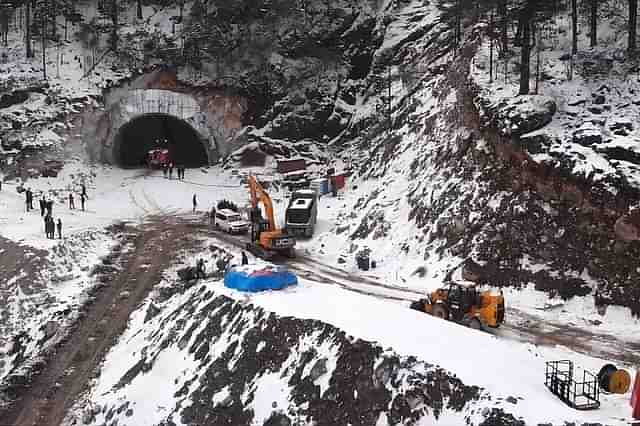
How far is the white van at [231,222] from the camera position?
4134 centimetres

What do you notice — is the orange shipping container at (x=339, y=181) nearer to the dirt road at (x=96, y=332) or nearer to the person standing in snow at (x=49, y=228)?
the dirt road at (x=96, y=332)

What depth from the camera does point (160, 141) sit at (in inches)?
2509

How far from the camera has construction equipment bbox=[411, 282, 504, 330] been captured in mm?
21359

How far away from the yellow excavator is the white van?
3.74m

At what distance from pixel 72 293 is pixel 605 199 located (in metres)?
25.9

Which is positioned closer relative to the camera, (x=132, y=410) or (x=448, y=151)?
(x=132, y=410)

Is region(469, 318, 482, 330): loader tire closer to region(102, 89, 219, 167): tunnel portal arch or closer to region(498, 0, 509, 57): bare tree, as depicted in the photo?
region(498, 0, 509, 57): bare tree

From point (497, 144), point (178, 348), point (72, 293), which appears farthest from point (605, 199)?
point (72, 293)

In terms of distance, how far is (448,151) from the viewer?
3650 cm

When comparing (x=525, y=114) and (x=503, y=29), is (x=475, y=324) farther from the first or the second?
(x=503, y=29)

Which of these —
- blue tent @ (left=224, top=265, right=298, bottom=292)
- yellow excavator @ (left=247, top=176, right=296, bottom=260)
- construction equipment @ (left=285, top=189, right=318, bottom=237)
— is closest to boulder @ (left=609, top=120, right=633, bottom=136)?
blue tent @ (left=224, top=265, right=298, bottom=292)

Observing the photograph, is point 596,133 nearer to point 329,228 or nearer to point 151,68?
point 329,228

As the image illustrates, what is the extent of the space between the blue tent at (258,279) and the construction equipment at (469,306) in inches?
277

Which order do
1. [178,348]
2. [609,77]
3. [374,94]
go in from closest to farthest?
[178,348]
[609,77]
[374,94]
